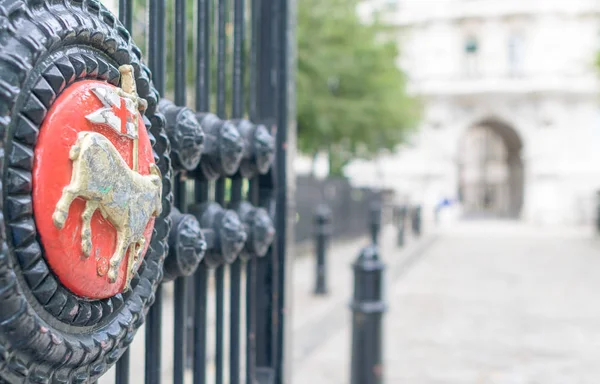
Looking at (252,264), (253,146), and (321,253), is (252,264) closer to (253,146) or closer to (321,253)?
(253,146)

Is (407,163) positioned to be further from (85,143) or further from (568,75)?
(85,143)

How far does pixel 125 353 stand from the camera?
124cm

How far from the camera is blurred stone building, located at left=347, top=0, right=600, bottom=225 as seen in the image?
34219mm

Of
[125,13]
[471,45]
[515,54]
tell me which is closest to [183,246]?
[125,13]

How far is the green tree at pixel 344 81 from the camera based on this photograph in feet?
52.2

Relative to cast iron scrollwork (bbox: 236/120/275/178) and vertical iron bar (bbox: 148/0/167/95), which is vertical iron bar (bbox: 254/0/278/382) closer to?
cast iron scrollwork (bbox: 236/120/275/178)

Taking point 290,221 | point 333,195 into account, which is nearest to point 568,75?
point 333,195

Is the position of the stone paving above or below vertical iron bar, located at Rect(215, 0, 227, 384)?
below

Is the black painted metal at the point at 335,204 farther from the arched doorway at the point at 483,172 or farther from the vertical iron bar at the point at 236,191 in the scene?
the arched doorway at the point at 483,172

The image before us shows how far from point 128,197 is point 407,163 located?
36.0 meters

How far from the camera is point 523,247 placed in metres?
16.6

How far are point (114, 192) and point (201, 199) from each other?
58cm

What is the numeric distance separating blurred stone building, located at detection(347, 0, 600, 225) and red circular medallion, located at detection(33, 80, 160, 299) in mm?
32091

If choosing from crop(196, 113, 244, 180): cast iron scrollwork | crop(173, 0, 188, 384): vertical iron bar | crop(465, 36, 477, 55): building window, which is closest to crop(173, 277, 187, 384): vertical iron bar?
crop(173, 0, 188, 384): vertical iron bar
